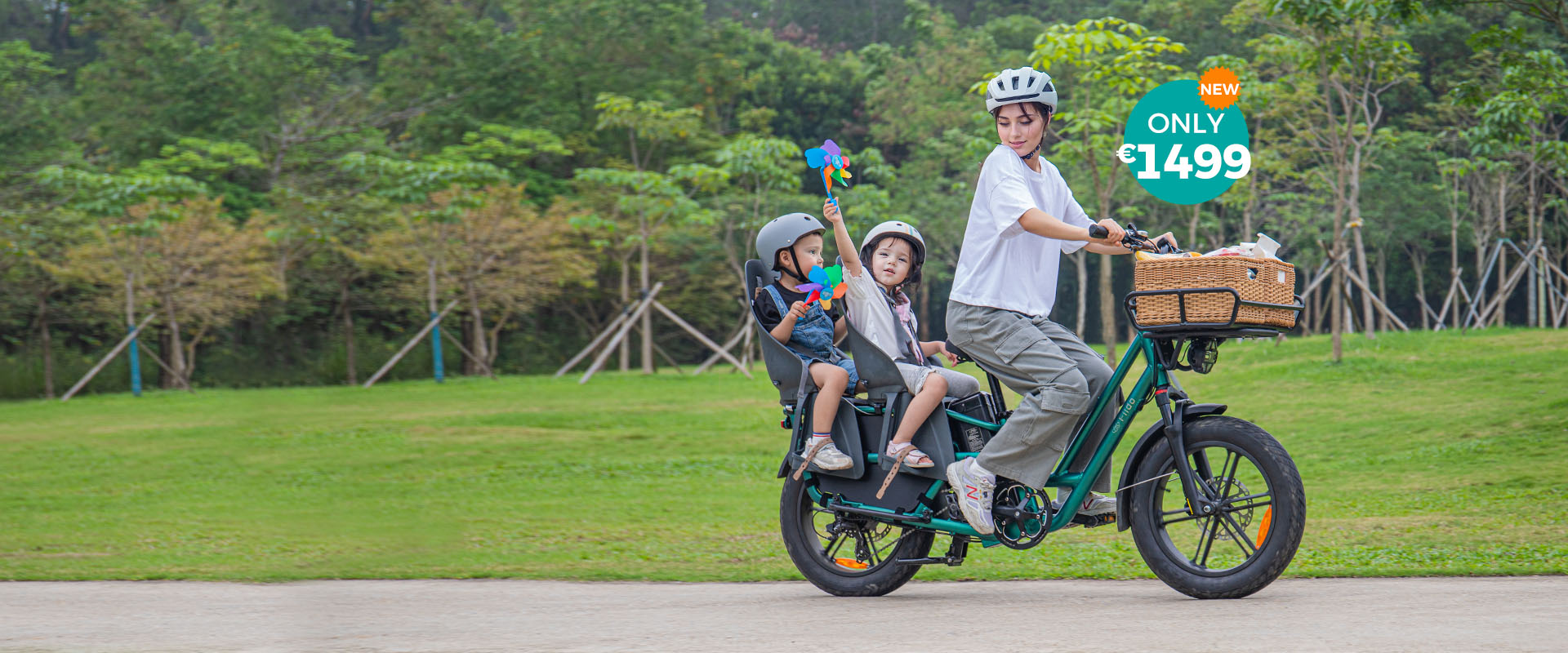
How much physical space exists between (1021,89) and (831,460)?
1597 mm

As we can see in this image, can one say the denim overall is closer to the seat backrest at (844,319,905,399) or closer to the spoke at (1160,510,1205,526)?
the seat backrest at (844,319,905,399)

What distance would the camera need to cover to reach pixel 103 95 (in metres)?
30.2

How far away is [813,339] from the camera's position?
564 cm

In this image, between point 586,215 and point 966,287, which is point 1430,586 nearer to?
Result: point 966,287

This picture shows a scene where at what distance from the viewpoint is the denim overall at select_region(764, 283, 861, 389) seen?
559 cm

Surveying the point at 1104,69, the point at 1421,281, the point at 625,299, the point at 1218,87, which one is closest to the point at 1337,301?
the point at 1218,87

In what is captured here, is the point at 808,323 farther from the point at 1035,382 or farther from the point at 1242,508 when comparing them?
the point at 1242,508

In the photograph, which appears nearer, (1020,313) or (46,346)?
(1020,313)

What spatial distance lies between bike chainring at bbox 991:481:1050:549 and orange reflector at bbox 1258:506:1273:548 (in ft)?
2.49

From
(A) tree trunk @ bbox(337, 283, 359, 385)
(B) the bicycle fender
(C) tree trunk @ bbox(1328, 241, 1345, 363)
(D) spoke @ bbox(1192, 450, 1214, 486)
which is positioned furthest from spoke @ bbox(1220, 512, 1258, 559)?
(A) tree trunk @ bbox(337, 283, 359, 385)

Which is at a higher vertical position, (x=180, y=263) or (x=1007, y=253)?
(x=180, y=263)

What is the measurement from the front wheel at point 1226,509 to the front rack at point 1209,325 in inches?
13.0

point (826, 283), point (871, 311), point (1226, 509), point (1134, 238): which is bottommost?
point (1226, 509)

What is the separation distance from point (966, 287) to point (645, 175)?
75.8 feet
